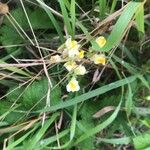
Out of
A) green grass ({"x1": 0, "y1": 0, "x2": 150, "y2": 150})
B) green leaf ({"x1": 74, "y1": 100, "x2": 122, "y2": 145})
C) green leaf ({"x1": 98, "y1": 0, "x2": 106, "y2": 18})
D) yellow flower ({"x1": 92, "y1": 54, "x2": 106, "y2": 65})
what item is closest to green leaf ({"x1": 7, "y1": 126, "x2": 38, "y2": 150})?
green grass ({"x1": 0, "y1": 0, "x2": 150, "y2": 150})

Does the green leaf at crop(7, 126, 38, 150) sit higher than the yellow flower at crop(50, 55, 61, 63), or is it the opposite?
the yellow flower at crop(50, 55, 61, 63)

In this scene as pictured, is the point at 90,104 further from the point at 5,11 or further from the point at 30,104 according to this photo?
the point at 5,11

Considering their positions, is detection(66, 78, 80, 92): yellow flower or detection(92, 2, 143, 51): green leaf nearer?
detection(92, 2, 143, 51): green leaf

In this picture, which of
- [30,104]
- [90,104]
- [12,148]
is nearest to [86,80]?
[90,104]

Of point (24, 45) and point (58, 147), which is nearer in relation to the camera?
point (58, 147)

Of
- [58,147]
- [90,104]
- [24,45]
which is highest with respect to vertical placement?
[24,45]

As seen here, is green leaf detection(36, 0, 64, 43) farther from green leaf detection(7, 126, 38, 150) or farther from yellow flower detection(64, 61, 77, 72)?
green leaf detection(7, 126, 38, 150)

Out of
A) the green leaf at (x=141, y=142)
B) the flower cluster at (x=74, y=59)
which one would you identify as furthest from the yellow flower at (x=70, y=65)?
the green leaf at (x=141, y=142)

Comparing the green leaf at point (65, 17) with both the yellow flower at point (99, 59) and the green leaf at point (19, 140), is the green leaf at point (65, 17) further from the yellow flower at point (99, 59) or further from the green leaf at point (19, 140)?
the green leaf at point (19, 140)

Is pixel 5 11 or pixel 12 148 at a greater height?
pixel 5 11
